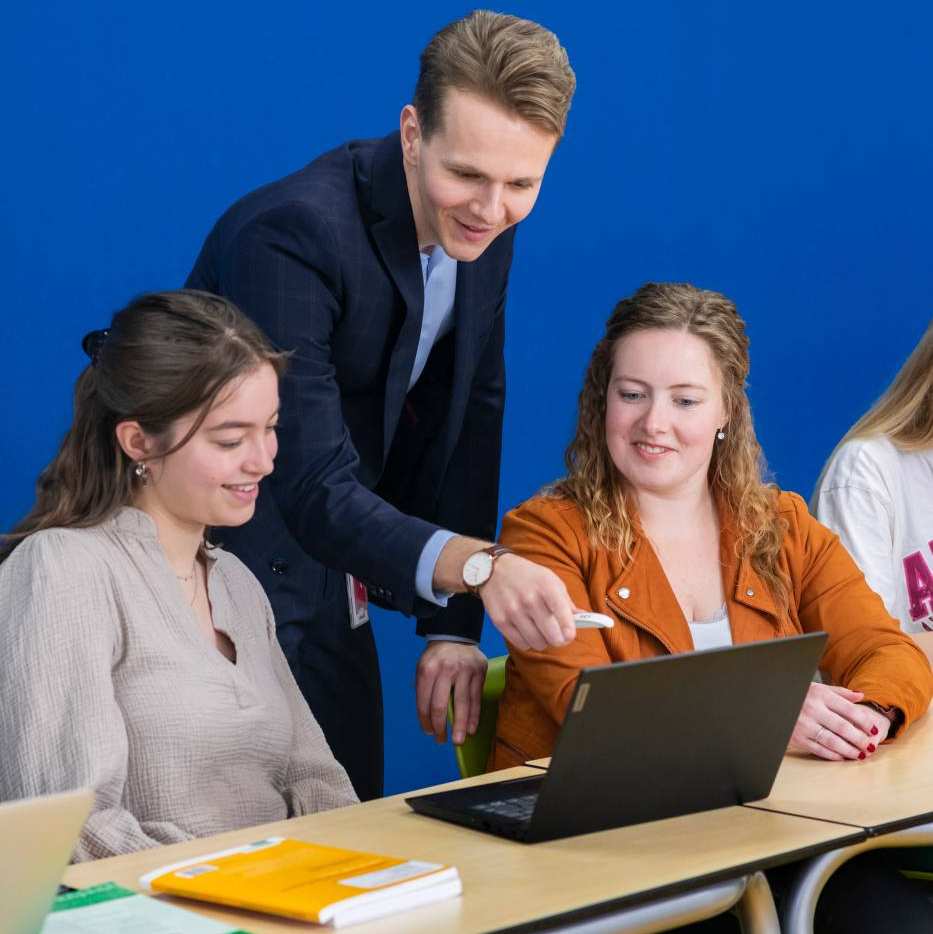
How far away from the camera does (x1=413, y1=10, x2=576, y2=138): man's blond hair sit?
211 centimetres

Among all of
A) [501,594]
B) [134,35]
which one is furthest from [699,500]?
[134,35]

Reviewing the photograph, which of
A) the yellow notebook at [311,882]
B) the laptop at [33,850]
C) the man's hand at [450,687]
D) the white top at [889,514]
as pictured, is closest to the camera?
the laptop at [33,850]

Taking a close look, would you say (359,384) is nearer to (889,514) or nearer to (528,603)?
(528,603)

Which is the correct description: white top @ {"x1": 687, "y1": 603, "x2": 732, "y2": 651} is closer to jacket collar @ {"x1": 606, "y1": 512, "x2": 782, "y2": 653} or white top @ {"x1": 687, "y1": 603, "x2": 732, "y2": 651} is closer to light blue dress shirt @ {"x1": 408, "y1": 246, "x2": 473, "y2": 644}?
jacket collar @ {"x1": 606, "y1": 512, "x2": 782, "y2": 653}

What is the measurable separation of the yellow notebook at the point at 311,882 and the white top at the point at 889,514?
157 cm

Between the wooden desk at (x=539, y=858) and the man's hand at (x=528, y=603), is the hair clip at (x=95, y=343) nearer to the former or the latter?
the man's hand at (x=528, y=603)

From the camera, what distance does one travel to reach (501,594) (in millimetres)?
1927

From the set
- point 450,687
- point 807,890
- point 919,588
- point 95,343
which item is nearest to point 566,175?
point 919,588

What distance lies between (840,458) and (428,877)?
171cm

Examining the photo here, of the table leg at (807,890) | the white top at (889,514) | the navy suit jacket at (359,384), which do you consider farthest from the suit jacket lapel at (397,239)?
the table leg at (807,890)

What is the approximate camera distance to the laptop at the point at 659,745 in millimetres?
1555

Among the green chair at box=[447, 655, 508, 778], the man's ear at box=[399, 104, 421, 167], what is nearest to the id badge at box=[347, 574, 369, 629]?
the green chair at box=[447, 655, 508, 778]

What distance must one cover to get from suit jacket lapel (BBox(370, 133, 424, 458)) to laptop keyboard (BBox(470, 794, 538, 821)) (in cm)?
83

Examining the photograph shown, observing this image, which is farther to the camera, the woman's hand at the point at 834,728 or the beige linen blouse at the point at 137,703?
the woman's hand at the point at 834,728
